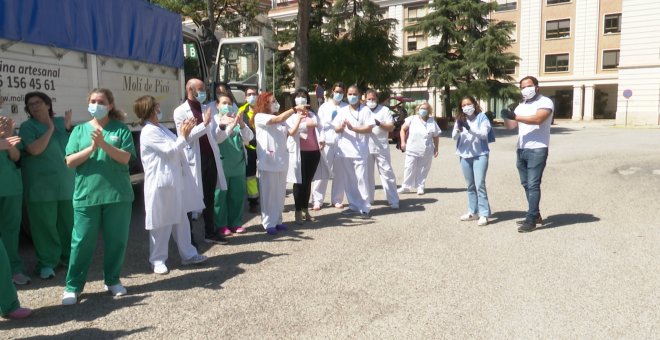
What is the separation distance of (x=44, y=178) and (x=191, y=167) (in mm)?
1409

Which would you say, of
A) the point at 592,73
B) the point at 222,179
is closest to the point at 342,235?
the point at 222,179

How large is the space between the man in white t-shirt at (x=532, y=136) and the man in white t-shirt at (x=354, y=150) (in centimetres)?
216

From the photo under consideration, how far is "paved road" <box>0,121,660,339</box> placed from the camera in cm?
395

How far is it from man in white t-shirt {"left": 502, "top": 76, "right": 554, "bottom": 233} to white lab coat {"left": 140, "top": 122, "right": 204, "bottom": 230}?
4139mm

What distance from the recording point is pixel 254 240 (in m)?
6.68

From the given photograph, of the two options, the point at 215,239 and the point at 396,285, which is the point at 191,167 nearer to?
the point at 215,239

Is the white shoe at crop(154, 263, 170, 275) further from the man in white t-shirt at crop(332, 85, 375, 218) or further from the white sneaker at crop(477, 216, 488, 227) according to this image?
the white sneaker at crop(477, 216, 488, 227)

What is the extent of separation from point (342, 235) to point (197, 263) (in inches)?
76.6

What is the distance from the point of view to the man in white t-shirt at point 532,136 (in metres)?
6.79

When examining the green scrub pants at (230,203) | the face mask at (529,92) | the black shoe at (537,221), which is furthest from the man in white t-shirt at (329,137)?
the black shoe at (537,221)

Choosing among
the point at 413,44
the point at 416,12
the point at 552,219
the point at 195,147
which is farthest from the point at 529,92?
the point at 413,44

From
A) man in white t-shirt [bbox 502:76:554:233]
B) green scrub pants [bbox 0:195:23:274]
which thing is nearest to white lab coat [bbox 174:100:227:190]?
green scrub pants [bbox 0:195:23:274]

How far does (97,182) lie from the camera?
4406mm

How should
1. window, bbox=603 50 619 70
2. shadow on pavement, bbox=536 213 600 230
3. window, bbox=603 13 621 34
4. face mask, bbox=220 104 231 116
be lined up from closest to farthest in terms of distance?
face mask, bbox=220 104 231 116 → shadow on pavement, bbox=536 213 600 230 → window, bbox=603 13 621 34 → window, bbox=603 50 619 70
